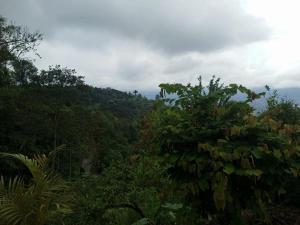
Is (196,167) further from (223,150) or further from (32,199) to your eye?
(32,199)

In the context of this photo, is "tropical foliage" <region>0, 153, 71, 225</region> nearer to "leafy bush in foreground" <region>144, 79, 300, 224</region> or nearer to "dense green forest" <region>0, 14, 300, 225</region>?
"dense green forest" <region>0, 14, 300, 225</region>

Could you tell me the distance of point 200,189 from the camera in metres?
4.09

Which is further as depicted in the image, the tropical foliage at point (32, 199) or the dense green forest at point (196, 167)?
the tropical foliage at point (32, 199)

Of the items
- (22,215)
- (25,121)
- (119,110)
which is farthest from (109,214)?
(119,110)

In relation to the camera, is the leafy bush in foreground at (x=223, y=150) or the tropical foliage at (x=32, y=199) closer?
the leafy bush in foreground at (x=223, y=150)

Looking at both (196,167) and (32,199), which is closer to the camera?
(196,167)

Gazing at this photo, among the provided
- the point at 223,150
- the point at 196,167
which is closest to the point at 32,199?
the point at 196,167

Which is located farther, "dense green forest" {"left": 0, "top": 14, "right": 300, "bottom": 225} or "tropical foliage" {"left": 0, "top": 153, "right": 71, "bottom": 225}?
"tropical foliage" {"left": 0, "top": 153, "right": 71, "bottom": 225}

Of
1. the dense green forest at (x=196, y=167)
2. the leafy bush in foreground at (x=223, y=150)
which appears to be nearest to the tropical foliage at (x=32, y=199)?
the dense green forest at (x=196, y=167)

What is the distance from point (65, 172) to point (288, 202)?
86.6 ft

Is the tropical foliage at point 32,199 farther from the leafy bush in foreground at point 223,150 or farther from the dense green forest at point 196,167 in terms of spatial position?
the leafy bush in foreground at point 223,150

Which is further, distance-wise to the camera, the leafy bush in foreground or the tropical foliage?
the tropical foliage

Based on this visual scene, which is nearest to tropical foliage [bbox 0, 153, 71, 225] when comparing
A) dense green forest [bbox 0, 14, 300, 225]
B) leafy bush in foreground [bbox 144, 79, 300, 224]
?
dense green forest [bbox 0, 14, 300, 225]

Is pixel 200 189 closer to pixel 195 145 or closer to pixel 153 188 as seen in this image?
pixel 195 145
